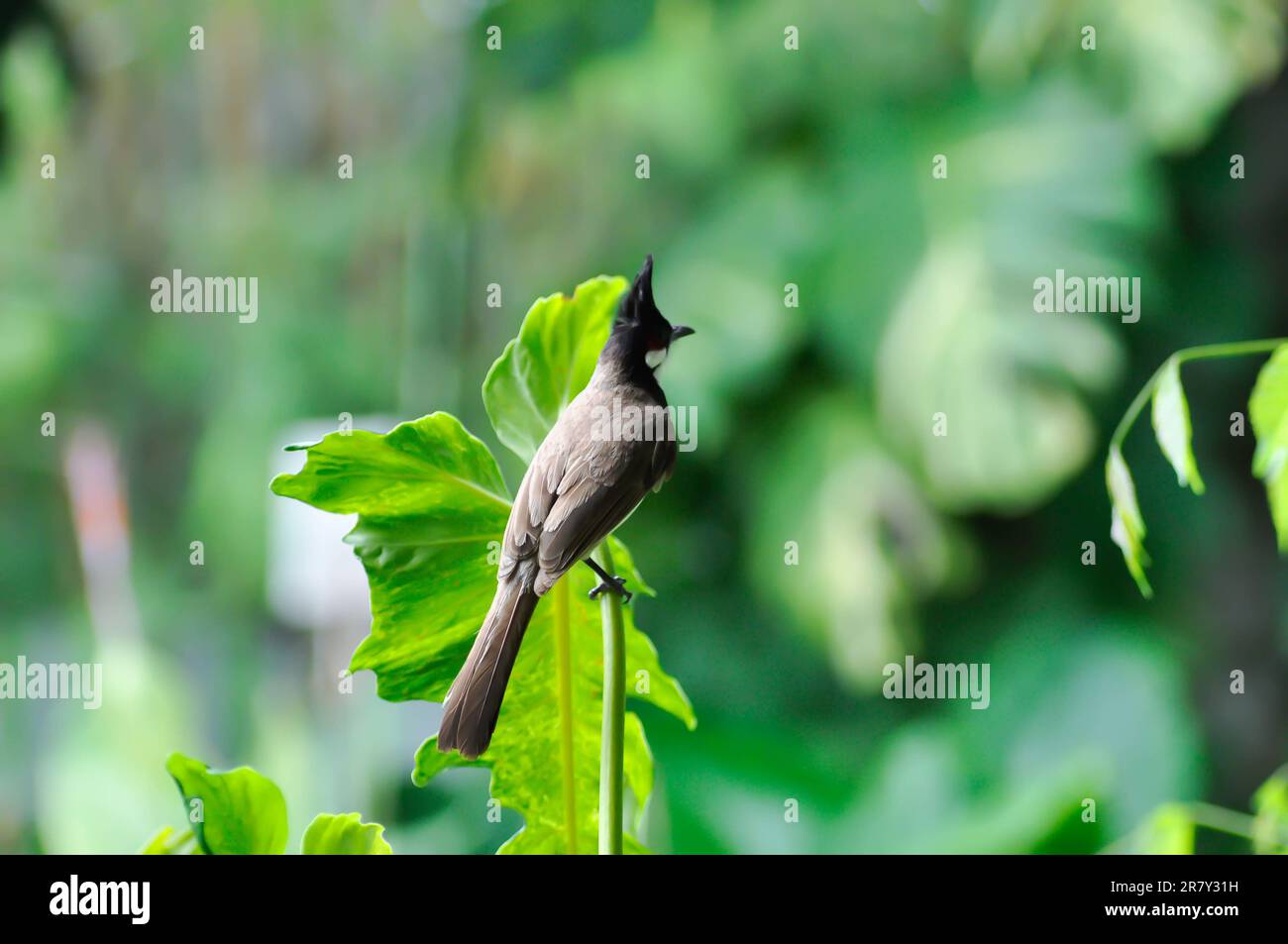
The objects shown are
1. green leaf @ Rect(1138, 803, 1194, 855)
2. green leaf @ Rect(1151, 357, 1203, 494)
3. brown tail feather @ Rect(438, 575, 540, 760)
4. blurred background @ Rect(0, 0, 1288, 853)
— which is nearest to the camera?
brown tail feather @ Rect(438, 575, 540, 760)

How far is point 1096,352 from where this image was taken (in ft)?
6.32

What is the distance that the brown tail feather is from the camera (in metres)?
0.27

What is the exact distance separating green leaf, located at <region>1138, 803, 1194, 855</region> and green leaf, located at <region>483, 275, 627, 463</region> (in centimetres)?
31

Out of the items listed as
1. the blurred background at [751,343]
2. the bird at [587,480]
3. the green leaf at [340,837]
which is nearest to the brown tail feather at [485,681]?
the bird at [587,480]

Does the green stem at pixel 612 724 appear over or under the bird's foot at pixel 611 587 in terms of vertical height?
under

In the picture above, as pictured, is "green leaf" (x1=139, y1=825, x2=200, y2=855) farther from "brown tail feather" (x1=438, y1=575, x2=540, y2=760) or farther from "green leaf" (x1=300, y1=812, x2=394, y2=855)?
"brown tail feather" (x1=438, y1=575, x2=540, y2=760)

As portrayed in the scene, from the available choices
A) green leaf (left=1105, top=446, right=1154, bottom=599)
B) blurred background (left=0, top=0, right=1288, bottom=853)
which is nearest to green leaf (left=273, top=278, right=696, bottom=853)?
green leaf (left=1105, top=446, right=1154, bottom=599)

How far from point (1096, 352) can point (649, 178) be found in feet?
2.85

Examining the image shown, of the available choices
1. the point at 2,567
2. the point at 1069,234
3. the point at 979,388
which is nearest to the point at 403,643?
the point at 979,388

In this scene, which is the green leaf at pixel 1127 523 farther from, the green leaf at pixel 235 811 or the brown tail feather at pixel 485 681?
the green leaf at pixel 235 811

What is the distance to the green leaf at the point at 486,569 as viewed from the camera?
1.19 ft

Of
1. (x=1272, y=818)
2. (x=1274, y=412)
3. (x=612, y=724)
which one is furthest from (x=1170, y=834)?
(x=612, y=724)

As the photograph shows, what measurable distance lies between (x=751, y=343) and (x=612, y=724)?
5.88 ft

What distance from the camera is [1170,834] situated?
501 mm
